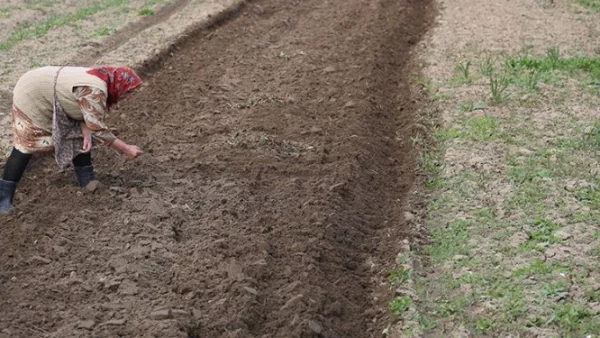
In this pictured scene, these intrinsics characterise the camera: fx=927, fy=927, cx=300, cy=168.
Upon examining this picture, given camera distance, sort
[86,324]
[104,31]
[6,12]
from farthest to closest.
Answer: [6,12]
[104,31]
[86,324]

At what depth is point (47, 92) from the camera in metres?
7.27

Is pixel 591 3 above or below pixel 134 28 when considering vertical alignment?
below

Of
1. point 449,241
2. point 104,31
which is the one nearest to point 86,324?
point 449,241

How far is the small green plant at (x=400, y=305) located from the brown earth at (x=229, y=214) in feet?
0.26

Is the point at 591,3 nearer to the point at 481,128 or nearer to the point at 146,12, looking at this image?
the point at 481,128

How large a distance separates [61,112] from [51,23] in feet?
21.6

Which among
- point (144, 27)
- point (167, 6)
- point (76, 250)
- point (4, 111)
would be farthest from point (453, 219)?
point (167, 6)

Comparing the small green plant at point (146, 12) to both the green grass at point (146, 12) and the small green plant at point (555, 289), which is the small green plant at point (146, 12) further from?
the small green plant at point (555, 289)

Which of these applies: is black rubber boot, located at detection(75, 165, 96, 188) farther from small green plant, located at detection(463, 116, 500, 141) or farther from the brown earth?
small green plant, located at detection(463, 116, 500, 141)

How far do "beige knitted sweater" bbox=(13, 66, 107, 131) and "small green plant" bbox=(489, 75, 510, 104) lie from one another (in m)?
4.60

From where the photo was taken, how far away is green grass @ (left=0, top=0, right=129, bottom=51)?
41.1ft

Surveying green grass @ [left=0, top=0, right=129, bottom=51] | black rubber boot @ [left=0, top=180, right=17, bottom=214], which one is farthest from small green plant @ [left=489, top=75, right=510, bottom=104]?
green grass @ [left=0, top=0, right=129, bottom=51]

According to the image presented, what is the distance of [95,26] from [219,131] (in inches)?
197

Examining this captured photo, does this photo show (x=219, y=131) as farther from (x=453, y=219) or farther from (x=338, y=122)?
(x=453, y=219)
